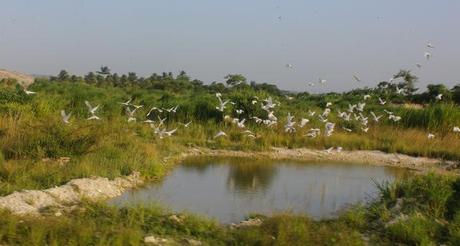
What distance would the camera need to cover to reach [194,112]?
1984 centimetres

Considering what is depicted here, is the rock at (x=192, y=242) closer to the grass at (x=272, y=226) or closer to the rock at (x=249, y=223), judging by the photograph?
the grass at (x=272, y=226)

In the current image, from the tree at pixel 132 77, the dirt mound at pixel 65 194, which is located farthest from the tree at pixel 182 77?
the dirt mound at pixel 65 194

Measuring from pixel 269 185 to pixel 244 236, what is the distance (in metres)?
4.43

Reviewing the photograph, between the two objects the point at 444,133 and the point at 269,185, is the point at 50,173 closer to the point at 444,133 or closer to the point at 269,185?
the point at 269,185

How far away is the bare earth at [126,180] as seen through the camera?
25.1 feet

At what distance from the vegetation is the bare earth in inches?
13.0

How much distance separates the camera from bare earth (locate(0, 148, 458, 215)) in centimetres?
764

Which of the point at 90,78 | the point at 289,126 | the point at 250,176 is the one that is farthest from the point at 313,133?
the point at 90,78

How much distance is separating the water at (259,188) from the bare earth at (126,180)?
1.14 ft

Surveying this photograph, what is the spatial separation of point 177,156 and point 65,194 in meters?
5.62

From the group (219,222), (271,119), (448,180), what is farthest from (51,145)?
(271,119)

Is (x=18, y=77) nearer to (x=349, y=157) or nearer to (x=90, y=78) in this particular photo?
(x=90, y=78)

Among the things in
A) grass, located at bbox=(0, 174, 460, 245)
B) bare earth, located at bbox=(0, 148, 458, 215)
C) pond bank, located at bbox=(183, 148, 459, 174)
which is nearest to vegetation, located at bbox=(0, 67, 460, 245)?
grass, located at bbox=(0, 174, 460, 245)

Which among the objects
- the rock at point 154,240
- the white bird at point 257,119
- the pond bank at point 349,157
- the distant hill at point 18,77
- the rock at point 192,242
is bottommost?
the pond bank at point 349,157
